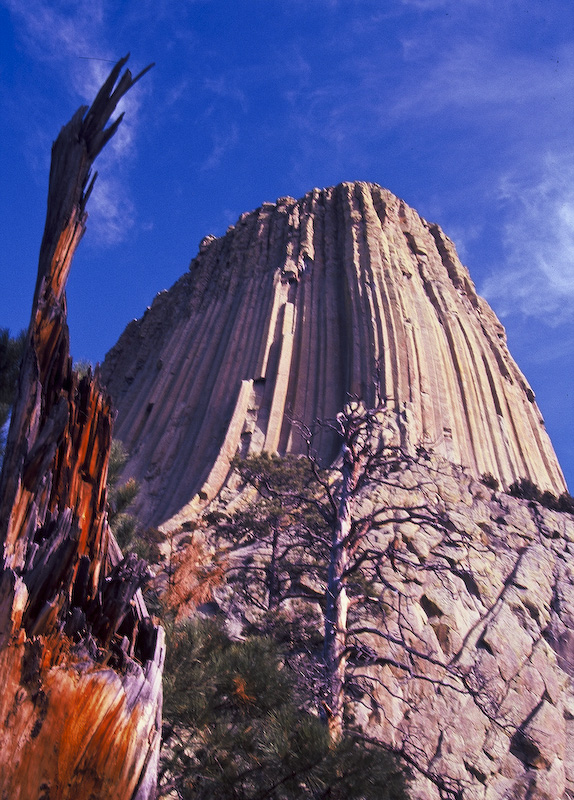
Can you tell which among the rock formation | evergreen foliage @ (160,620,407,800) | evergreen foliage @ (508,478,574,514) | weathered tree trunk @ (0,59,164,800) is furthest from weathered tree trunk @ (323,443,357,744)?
evergreen foliage @ (508,478,574,514)

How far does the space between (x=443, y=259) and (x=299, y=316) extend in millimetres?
12785

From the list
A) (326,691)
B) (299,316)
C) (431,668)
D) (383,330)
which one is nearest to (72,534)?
(326,691)

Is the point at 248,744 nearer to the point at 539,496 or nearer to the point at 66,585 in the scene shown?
the point at 66,585

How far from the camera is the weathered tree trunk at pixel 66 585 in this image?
321 cm

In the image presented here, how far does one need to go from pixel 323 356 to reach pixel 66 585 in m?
28.3

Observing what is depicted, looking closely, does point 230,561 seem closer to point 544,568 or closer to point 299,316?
point 544,568

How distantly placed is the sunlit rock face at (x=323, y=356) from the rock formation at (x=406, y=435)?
0.38ft

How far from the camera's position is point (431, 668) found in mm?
13594

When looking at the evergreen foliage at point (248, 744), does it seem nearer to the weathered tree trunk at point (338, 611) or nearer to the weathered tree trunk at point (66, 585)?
the weathered tree trunk at point (338, 611)

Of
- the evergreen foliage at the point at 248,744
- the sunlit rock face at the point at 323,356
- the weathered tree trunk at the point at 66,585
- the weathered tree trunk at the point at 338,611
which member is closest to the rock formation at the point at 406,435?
the sunlit rock face at the point at 323,356

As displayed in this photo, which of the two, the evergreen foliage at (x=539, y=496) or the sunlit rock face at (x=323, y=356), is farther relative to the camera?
the sunlit rock face at (x=323, y=356)

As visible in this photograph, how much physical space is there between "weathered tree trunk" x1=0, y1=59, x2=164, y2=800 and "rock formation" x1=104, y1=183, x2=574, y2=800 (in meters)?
6.56

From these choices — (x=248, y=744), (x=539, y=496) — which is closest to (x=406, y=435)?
(x=539, y=496)

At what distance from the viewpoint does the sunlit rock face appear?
27.8 metres
